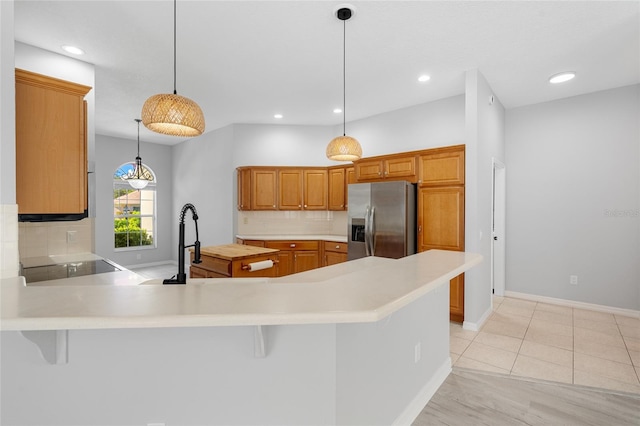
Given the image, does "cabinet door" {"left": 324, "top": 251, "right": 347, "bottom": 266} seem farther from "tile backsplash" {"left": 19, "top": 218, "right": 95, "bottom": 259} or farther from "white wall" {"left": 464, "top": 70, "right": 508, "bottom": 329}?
"tile backsplash" {"left": 19, "top": 218, "right": 95, "bottom": 259}

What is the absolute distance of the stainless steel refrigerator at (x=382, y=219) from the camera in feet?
13.2

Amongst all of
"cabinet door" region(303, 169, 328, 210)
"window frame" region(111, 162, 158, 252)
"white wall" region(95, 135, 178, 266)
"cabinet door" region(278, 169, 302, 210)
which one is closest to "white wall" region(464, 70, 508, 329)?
"cabinet door" region(303, 169, 328, 210)

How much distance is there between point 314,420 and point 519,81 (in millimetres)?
4211

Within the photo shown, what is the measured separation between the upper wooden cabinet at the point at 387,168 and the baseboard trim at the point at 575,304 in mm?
2451

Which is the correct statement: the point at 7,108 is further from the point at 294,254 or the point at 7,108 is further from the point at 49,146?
the point at 294,254

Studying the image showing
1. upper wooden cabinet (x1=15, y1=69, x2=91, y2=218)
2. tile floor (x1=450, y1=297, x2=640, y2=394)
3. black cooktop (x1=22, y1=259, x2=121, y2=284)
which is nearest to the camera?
upper wooden cabinet (x1=15, y1=69, x2=91, y2=218)

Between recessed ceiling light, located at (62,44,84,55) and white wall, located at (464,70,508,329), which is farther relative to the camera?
white wall, located at (464,70,508,329)

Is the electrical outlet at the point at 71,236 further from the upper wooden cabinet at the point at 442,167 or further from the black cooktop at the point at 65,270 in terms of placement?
the upper wooden cabinet at the point at 442,167

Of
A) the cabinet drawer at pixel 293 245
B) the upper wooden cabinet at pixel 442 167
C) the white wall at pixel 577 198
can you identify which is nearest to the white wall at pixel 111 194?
the cabinet drawer at pixel 293 245

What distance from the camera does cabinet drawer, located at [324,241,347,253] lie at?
199 inches

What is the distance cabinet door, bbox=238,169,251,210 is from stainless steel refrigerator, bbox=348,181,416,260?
A: 1951 mm

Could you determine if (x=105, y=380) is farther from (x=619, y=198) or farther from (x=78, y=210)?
(x=619, y=198)

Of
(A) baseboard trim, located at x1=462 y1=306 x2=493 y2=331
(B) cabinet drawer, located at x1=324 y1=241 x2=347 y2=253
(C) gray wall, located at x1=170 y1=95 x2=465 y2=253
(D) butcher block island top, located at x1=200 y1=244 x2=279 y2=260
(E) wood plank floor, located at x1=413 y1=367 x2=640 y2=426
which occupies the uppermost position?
(C) gray wall, located at x1=170 y1=95 x2=465 y2=253

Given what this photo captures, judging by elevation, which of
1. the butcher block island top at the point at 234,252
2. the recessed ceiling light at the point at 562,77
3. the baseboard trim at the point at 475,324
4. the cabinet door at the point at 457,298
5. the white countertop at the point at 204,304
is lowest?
the baseboard trim at the point at 475,324
